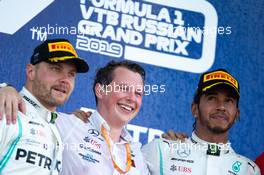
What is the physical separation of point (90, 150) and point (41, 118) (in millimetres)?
257

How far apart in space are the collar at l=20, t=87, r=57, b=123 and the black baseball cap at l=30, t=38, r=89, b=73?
0.52 feet

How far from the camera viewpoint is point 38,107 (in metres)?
2.27

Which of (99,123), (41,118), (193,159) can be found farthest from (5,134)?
(193,159)

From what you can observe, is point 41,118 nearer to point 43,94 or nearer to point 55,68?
point 43,94

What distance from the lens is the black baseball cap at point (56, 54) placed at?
235 cm

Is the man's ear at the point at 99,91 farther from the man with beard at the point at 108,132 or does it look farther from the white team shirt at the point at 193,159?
the white team shirt at the point at 193,159

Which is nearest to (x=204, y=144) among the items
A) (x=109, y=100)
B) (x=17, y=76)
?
(x=109, y=100)

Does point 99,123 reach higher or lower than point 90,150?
higher

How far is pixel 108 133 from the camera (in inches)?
97.3

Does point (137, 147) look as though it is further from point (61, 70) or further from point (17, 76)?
point (17, 76)

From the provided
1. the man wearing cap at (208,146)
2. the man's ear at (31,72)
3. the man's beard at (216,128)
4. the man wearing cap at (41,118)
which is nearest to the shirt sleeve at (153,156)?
the man wearing cap at (208,146)

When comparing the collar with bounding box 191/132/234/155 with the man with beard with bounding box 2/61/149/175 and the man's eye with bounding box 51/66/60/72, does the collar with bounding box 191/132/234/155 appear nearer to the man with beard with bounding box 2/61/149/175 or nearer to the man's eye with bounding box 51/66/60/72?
the man with beard with bounding box 2/61/149/175

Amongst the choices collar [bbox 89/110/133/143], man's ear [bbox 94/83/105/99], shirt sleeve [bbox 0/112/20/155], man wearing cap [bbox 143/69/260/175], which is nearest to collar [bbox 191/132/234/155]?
man wearing cap [bbox 143/69/260/175]

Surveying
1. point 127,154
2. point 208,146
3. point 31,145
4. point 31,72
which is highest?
point 31,72
